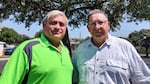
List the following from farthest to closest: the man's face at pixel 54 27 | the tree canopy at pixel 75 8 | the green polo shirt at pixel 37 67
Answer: the tree canopy at pixel 75 8
the man's face at pixel 54 27
the green polo shirt at pixel 37 67

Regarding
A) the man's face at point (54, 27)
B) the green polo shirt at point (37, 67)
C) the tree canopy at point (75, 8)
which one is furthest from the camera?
the tree canopy at point (75, 8)

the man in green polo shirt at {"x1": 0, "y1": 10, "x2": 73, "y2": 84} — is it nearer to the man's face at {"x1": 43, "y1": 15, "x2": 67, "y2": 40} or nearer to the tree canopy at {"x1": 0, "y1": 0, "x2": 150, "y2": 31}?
A: the man's face at {"x1": 43, "y1": 15, "x2": 67, "y2": 40}

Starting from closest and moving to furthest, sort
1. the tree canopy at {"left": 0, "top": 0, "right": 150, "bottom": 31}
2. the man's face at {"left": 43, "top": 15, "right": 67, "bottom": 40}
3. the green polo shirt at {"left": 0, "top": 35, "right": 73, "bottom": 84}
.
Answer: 1. the green polo shirt at {"left": 0, "top": 35, "right": 73, "bottom": 84}
2. the man's face at {"left": 43, "top": 15, "right": 67, "bottom": 40}
3. the tree canopy at {"left": 0, "top": 0, "right": 150, "bottom": 31}

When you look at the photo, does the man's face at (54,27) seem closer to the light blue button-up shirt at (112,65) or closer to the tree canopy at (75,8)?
the light blue button-up shirt at (112,65)

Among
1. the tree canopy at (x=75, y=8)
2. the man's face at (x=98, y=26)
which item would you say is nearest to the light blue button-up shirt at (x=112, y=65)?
the man's face at (x=98, y=26)

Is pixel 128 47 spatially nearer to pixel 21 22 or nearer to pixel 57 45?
pixel 57 45

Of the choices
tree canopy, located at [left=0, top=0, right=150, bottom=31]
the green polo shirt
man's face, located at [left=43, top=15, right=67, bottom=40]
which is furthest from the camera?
tree canopy, located at [left=0, top=0, right=150, bottom=31]

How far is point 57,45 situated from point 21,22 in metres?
10.7

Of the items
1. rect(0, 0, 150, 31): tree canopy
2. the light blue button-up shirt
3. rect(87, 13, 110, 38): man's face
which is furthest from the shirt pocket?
rect(0, 0, 150, 31): tree canopy

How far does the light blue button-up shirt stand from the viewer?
3455 millimetres

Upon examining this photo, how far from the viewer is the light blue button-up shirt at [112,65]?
3.46 metres

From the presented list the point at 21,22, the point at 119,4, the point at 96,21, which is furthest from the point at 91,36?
the point at 21,22

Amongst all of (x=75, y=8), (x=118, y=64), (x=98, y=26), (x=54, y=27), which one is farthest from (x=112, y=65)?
(x=75, y=8)

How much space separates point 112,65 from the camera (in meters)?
3.46
